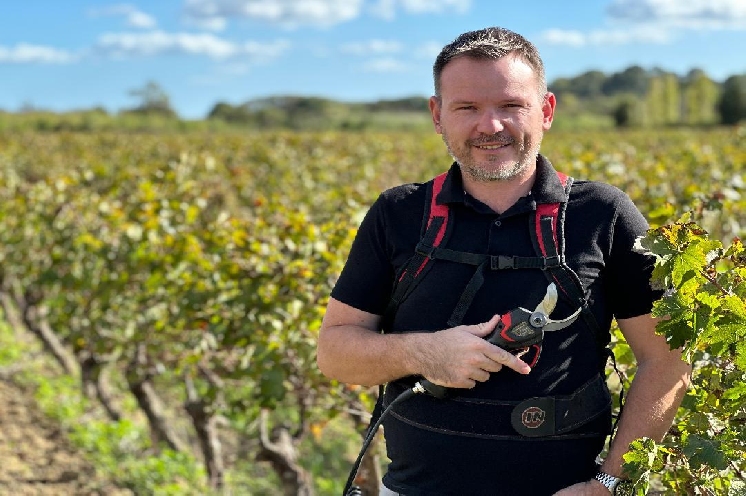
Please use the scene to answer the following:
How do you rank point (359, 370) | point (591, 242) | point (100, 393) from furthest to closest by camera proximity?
1. point (100, 393)
2. point (359, 370)
3. point (591, 242)

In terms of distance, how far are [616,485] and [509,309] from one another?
0.44 meters

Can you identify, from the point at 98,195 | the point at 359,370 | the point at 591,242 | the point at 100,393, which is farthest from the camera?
the point at 98,195

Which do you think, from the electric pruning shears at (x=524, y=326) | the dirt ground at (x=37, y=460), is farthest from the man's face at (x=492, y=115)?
the dirt ground at (x=37, y=460)

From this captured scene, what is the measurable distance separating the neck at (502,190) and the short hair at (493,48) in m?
0.21

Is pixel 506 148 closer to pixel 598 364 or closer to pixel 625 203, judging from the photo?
pixel 625 203

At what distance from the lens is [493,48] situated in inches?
81.9

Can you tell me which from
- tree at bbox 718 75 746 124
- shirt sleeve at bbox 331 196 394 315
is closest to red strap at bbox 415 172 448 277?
shirt sleeve at bbox 331 196 394 315

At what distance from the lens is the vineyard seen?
72.4 inches

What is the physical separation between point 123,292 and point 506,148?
4.60 m

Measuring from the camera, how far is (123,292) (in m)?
6.25

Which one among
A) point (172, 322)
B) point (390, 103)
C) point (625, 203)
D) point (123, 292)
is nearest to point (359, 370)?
point (625, 203)

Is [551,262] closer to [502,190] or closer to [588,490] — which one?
[502,190]

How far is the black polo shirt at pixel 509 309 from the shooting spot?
6.60ft

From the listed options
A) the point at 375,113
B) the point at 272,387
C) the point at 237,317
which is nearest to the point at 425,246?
the point at 272,387
